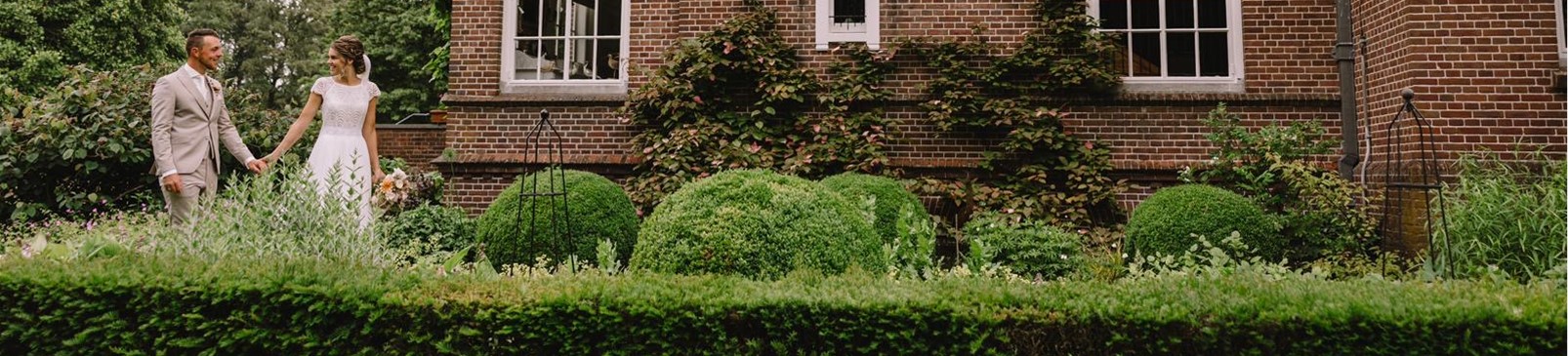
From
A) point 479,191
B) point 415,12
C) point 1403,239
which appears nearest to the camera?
point 1403,239

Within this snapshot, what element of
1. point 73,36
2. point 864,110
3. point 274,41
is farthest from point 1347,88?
point 274,41

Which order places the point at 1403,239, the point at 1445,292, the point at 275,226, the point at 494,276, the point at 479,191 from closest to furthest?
the point at 1445,292 < the point at 494,276 < the point at 275,226 < the point at 1403,239 < the point at 479,191

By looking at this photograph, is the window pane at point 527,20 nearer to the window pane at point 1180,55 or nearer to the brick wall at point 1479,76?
the window pane at point 1180,55

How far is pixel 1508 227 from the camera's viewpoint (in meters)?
4.76

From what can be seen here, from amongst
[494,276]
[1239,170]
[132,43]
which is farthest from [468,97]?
[132,43]

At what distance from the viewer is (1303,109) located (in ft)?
23.5

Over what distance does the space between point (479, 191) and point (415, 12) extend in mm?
17503

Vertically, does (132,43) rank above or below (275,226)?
above

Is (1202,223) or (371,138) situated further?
(371,138)

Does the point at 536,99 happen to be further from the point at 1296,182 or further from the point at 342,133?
the point at 1296,182

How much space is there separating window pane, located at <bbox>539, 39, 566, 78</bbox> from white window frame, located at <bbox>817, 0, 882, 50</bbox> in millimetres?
2754

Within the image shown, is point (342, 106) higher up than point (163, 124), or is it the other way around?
point (342, 106)

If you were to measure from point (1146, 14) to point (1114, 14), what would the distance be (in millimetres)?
299

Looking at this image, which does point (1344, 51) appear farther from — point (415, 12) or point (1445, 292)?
point (415, 12)
